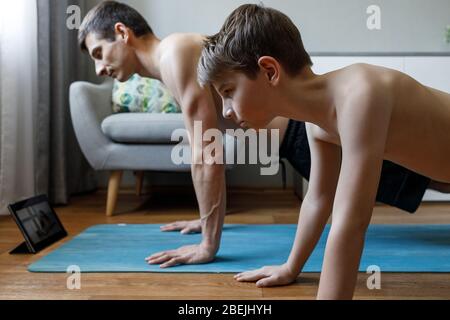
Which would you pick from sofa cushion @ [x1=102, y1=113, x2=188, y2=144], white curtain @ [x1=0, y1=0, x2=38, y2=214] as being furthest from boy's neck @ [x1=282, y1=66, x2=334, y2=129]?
white curtain @ [x1=0, y1=0, x2=38, y2=214]

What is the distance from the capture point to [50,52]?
219 cm

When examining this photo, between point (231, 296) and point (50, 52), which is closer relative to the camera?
point (231, 296)

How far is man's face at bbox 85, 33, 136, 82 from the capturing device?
133cm

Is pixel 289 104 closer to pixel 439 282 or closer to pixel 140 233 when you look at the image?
pixel 439 282

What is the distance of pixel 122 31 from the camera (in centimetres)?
132

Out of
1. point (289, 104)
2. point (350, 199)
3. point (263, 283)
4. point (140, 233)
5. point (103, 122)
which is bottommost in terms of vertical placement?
point (140, 233)

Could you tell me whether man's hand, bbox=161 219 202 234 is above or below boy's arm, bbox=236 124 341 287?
below

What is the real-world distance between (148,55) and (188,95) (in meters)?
0.25

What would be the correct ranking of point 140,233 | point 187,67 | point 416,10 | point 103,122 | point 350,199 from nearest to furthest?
point 350,199
point 187,67
point 140,233
point 103,122
point 416,10

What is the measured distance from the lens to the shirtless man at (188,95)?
3.82ft

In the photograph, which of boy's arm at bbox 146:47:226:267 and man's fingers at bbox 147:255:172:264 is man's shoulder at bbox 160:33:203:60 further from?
man's fingers at bbox 147:255:172:264

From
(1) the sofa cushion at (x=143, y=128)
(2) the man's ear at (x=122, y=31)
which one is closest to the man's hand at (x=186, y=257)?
(2) the man's ear at (x=122, y=31)

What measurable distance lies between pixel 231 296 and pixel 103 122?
1155mm

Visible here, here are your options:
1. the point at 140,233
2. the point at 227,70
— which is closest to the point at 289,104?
the point at 227,70
